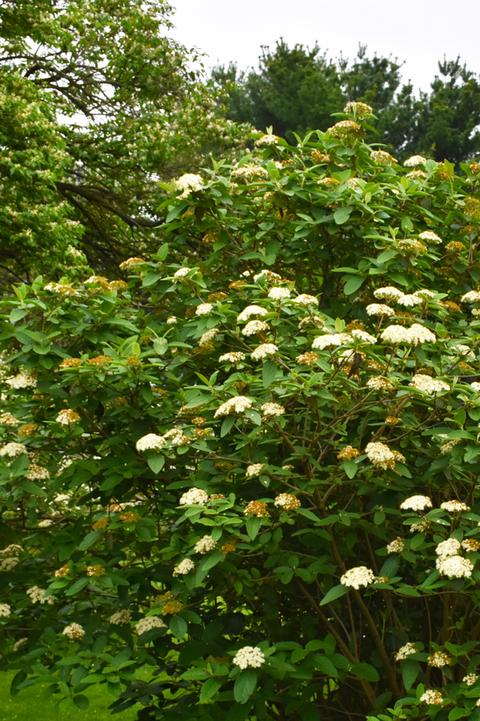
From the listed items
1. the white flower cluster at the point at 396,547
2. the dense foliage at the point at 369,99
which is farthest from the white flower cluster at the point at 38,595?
the dense foliage at the point at 369,99

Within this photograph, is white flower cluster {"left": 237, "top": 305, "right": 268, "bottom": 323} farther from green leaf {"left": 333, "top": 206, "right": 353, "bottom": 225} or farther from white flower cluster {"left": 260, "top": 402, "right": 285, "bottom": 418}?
green leaf {"left": 333, "top": 206, "right": 353, "bottom": 225}

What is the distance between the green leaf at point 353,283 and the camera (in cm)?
401

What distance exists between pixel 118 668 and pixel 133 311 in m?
1.74

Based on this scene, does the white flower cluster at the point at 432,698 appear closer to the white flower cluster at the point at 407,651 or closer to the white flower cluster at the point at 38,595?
the white flower cluster at the point at 407,651

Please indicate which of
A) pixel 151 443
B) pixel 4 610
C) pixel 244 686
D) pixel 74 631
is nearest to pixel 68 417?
pixel 151 443

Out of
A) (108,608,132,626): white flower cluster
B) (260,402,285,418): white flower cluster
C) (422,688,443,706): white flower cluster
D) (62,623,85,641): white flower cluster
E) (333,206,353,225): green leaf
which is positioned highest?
(333,206,353,225): green leaf

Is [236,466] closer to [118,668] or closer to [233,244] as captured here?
[118,668]

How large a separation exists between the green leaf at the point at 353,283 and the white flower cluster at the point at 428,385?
2.54 feet

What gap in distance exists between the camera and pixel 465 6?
2091 cm

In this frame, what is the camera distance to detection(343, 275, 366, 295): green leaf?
401cm

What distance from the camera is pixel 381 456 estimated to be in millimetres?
3250

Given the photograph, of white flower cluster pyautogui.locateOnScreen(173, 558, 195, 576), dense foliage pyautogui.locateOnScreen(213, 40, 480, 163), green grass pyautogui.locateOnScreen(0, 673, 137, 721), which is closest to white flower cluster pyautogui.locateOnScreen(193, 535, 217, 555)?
white flower cluster pyautogui.locateOnScreen(173, 558, 195, 576)

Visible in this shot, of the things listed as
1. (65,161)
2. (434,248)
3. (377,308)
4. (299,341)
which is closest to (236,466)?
(299,341)

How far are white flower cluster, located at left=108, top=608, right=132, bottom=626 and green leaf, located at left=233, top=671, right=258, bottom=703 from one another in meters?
0.76
